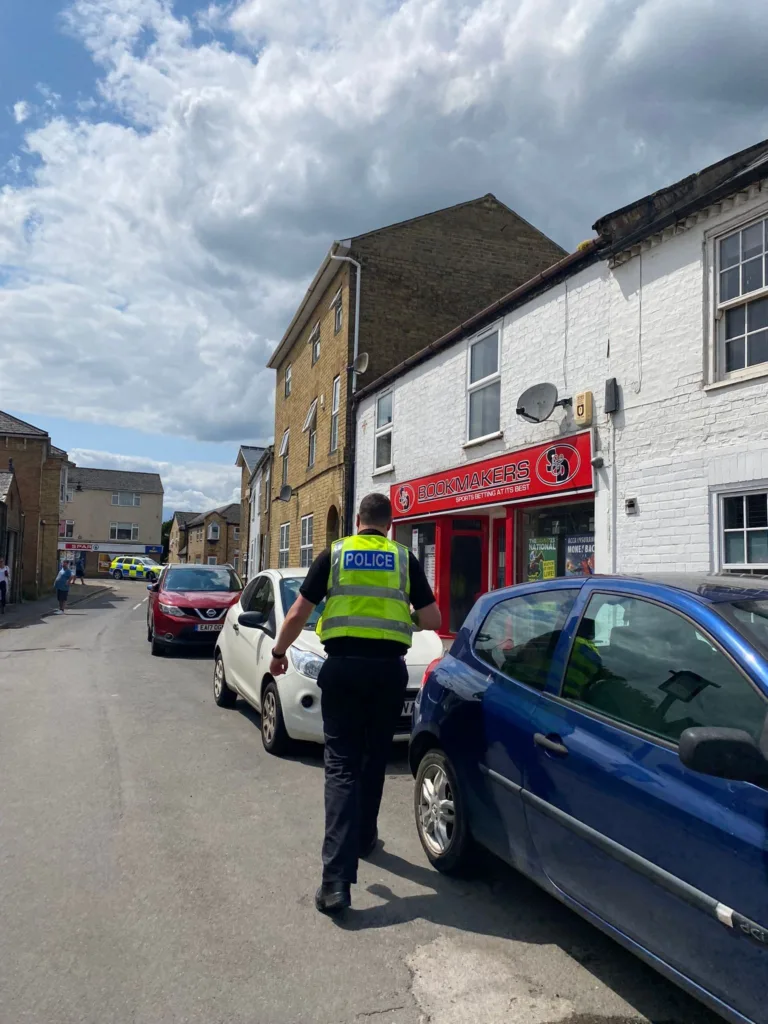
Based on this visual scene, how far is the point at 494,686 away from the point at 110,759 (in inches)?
150

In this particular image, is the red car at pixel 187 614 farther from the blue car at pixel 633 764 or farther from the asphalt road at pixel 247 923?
the blue car at pixel 633 764

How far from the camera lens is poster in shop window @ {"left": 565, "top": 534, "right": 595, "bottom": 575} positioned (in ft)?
31.8

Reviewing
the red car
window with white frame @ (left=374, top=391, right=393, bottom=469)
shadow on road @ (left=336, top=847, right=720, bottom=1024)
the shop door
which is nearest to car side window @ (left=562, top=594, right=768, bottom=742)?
shadow on road @ (left=336, top=847, right=720, bottom=1024)

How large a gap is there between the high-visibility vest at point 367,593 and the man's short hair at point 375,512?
4.8 inches

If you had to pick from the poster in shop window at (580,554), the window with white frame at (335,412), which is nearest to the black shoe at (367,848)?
the poster in shop window at (580,554)

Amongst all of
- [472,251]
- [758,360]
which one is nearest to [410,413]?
[472,251]

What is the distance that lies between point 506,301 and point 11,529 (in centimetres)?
2550

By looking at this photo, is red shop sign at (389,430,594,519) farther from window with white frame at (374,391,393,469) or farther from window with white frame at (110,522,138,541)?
window with white frame at (110,522,138,541)

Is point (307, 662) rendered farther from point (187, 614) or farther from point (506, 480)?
point (187, 614)

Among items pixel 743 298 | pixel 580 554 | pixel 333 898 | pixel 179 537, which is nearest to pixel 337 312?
pixel 580 554

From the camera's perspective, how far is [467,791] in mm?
3861

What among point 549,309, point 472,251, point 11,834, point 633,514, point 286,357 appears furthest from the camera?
point 286,357

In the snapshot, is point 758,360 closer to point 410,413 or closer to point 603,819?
point 603,819

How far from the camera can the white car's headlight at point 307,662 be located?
20.5 feet
